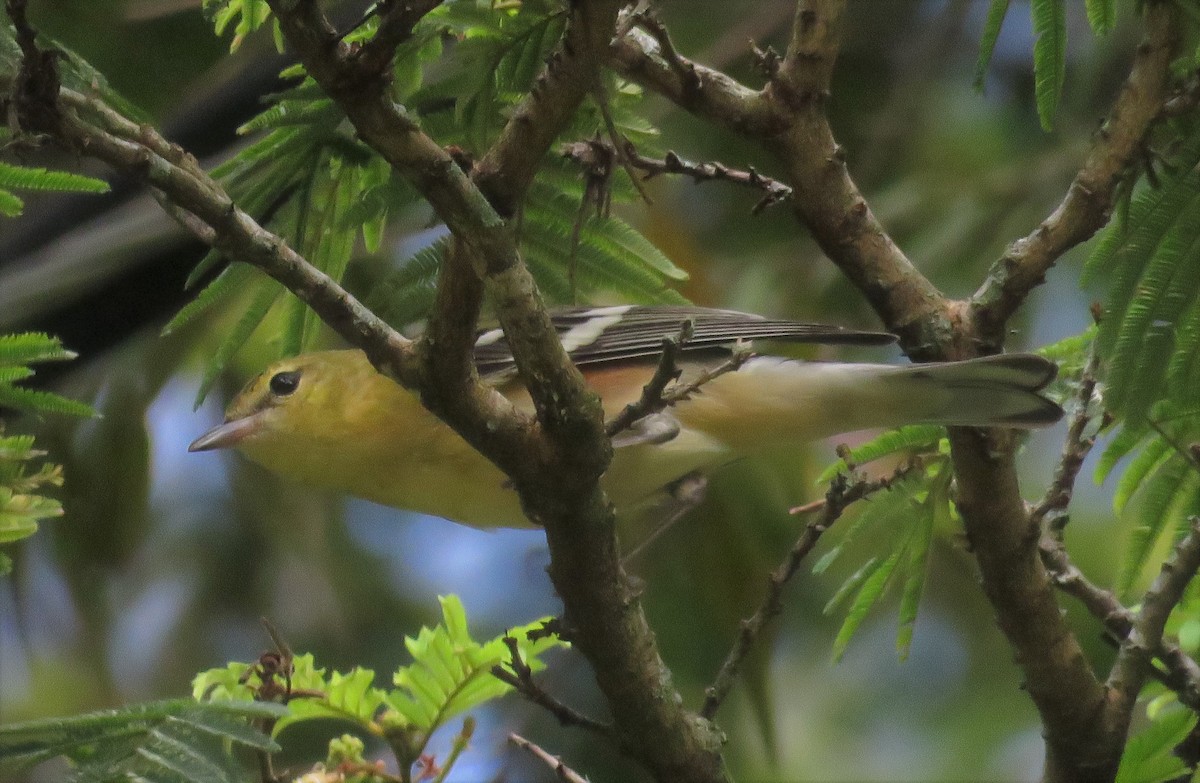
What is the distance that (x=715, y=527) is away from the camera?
4.19 m

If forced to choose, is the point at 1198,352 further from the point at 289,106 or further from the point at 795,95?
the point at 289,106

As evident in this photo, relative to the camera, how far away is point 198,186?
1.58 m

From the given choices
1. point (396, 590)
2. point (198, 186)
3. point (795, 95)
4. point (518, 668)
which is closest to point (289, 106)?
point (198, 186)

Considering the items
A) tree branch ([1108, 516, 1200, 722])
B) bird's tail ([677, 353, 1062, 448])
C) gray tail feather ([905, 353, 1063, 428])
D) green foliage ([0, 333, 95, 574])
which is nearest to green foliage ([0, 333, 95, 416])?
green foliage ([0, 333, 95, 574])

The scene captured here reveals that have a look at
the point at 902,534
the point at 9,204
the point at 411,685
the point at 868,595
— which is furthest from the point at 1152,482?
the point at 9,204

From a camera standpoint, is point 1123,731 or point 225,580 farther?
point 225,580

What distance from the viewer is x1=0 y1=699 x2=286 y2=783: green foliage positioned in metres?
1.57

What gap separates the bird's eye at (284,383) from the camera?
124 inches

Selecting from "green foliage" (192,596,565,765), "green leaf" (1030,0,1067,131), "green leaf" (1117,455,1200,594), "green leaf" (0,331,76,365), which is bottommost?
"green foliage" (192,596,565,765)

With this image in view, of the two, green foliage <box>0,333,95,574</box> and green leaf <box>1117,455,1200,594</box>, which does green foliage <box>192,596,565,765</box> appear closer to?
green foliage <box>0,333,95,574</box>

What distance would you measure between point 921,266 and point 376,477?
7.95 feet

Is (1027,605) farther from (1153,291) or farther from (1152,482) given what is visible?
(1153,291)

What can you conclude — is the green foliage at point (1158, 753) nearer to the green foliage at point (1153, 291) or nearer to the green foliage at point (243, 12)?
the green foliage at point (1153, 291)

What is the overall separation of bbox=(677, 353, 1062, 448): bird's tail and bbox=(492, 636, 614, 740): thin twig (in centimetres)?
85
